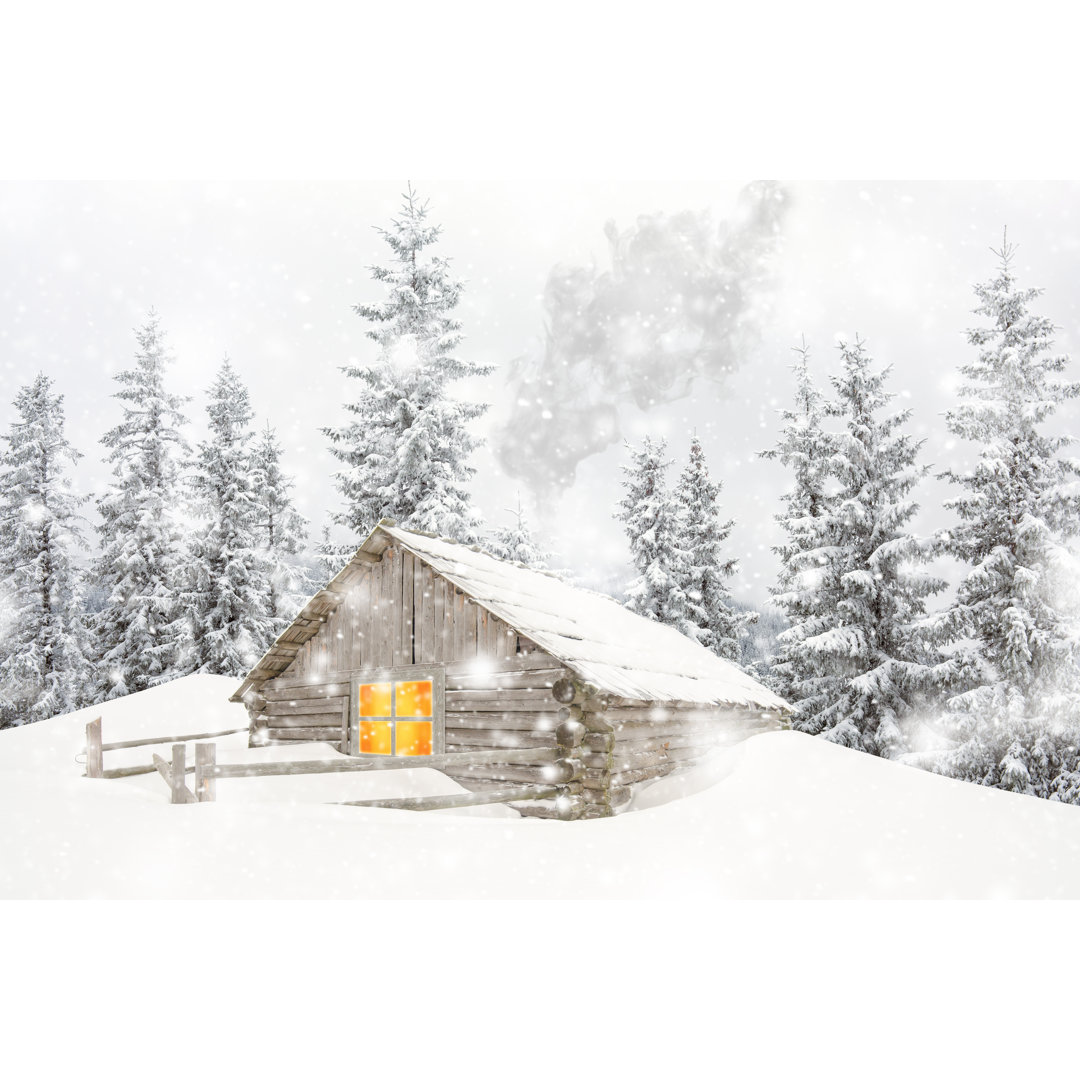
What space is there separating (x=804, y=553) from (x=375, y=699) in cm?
1534

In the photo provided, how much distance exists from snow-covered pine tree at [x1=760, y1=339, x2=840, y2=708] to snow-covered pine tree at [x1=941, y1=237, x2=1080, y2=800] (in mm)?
→ 4450

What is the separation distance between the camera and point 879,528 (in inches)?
890

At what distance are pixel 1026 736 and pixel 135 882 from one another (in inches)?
730

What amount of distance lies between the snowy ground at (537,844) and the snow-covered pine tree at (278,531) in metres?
18.0

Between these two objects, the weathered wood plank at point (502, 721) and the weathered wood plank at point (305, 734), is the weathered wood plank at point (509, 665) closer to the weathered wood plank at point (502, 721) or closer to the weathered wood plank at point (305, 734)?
the weathered wood plank at point (502, 721)

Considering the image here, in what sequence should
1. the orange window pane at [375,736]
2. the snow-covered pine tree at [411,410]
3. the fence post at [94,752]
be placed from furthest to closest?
the snow-covered pine tree at [411,410], the orange window pane at [375,736], the fence post at [94,752]

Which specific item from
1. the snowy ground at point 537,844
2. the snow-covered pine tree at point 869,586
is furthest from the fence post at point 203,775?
the snow-covered pine tree at point 869,586

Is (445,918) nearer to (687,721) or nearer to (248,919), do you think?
(248,919)

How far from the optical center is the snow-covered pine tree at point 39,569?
84.8 ft

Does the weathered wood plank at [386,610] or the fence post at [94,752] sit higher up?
the weathered wood plank at [386,610]

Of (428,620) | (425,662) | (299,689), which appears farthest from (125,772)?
(428,620)

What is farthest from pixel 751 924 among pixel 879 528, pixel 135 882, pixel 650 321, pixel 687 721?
pixel 650 321

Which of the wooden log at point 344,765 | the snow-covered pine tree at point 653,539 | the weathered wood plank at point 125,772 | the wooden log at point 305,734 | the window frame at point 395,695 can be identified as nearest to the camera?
the wooden log at point 344,765

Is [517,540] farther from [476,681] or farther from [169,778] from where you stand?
[169,778]
